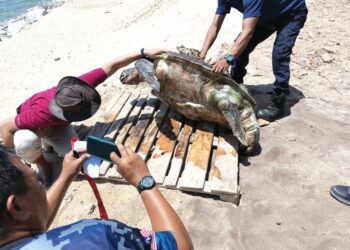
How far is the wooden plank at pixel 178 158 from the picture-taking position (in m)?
3.72

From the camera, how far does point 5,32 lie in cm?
1241

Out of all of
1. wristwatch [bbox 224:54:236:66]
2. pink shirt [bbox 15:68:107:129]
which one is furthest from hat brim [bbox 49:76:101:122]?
wristwatch [bbox 224:54:236:66]


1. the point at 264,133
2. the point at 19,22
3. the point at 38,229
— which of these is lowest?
the point at 19,22

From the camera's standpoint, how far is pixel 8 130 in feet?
13.4

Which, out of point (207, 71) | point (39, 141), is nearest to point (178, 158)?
point (207, 71)

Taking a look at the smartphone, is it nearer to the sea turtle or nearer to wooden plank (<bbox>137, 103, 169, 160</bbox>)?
wooden plank (<bbox>137, 103, 169, 160</bbox>)

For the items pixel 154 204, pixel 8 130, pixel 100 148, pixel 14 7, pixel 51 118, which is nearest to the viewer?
pixel 154 204

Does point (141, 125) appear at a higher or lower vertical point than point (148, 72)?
lower

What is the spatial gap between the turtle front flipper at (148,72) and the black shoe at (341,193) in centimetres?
208

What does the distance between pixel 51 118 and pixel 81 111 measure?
325 mm

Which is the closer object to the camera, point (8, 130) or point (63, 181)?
point (63, 181)

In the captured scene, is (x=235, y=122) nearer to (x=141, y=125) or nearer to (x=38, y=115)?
(x=141, y=125)

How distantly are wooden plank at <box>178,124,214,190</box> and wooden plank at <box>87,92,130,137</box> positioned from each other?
45.1 inches

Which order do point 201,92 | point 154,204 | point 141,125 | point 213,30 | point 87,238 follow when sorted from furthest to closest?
point 213,30, point 141,125, point 201,92, point 154,204, point 87,238
